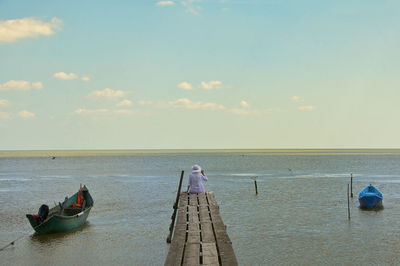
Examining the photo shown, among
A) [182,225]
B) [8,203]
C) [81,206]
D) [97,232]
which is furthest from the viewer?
[8,203]

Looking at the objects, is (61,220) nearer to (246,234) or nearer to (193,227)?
(246,234)

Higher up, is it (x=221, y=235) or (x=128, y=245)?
(x=221, y=235)

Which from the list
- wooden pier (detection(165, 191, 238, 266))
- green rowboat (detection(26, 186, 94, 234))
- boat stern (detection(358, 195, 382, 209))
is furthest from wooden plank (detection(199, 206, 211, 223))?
boat stern (detection(358, 195, 382, 209))

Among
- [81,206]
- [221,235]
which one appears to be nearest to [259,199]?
[81,206]

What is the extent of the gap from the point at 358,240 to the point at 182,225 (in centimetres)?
1033

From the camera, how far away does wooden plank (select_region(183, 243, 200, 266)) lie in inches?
386

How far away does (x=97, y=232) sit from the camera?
2220 centimetres

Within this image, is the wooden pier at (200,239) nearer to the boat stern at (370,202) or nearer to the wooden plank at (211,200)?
the wooden plank at (211,200)

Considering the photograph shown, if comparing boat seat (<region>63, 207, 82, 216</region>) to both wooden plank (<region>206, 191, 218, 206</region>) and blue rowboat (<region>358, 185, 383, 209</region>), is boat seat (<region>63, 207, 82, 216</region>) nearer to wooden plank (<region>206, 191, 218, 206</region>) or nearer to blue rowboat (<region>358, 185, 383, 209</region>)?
wooden plank (<region>206, 191, 218, 206</region>)

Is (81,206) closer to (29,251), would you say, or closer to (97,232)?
(97,232)

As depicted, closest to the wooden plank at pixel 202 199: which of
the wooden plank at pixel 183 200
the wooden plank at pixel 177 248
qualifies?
the wooden plank at pixel 183 200

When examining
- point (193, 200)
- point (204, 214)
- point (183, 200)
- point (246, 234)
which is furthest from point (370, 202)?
point (204, 214)

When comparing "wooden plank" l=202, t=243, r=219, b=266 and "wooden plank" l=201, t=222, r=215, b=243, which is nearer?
"wooden plank" l=202, t=243, r=219, b=266

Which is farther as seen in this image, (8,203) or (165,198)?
(165,198)
